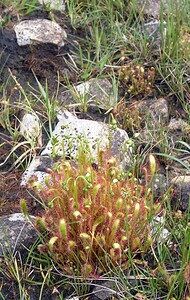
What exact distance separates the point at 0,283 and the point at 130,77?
1857 millimetres

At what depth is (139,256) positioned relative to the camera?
271 centimetres

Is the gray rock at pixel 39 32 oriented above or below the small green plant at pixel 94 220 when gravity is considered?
above

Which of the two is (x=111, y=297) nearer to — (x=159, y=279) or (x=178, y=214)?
(x=159, y=279)

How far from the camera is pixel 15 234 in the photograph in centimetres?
271

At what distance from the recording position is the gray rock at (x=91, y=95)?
3574mm

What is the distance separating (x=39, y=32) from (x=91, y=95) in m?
0.71

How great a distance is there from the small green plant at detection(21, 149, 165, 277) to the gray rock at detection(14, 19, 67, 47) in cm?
157

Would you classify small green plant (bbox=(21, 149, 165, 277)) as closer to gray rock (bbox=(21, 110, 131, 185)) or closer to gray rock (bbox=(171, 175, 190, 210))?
gray rock (bbox=(171, 175, 190, 210))

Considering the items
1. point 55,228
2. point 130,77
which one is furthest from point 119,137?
point 55,228

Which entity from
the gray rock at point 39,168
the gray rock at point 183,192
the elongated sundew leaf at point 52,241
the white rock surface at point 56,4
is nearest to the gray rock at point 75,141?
the gray rock at point 39,168

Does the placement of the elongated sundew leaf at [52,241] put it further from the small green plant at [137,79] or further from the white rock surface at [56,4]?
the white rock surface at [56,4]

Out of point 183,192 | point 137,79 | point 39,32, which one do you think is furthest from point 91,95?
point 183,192

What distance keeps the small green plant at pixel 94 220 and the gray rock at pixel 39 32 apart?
157 cm

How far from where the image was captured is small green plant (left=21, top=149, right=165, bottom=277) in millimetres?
2502
